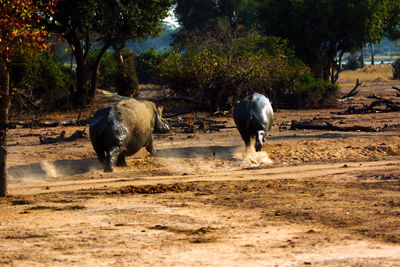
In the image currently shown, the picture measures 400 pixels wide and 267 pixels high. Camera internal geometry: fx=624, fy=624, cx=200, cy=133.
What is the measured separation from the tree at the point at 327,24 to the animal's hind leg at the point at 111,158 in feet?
82.8

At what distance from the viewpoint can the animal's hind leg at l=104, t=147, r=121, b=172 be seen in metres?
13.6

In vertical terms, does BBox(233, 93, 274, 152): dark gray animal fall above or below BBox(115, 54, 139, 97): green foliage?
below

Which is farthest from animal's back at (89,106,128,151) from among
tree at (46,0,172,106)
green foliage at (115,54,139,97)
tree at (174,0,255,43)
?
tree at (174,0,255,43)

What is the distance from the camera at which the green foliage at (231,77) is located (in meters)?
25.1

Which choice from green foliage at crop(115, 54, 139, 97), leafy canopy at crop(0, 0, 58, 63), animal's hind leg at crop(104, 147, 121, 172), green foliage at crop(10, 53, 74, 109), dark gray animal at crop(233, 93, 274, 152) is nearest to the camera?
leafy canopy at crop(0, 0, 58, 63)

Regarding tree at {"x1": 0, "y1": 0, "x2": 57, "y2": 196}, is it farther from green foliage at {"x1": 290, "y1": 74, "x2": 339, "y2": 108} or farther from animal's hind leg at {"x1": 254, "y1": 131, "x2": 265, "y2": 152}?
green foliage at {"x1": 290, "y1": 74, "x2": 339, "y2": 108}

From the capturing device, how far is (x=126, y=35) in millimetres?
30859

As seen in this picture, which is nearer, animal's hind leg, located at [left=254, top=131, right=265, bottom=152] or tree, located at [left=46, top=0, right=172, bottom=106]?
Answer: animal's hind leg, located at [left=254, top=131, right=265, bottom=152]

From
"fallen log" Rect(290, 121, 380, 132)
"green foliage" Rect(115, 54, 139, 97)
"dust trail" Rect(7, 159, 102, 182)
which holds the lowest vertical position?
"dust trail" Rect(7, 159, 102, 182)

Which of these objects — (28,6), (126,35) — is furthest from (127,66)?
(28,6)

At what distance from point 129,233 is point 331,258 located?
257 cm

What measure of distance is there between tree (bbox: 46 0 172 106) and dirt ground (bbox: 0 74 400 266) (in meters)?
10.7

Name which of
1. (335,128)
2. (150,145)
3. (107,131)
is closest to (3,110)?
(107,131)

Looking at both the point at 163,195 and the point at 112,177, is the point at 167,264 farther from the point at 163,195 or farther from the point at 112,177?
the point at 112,177
